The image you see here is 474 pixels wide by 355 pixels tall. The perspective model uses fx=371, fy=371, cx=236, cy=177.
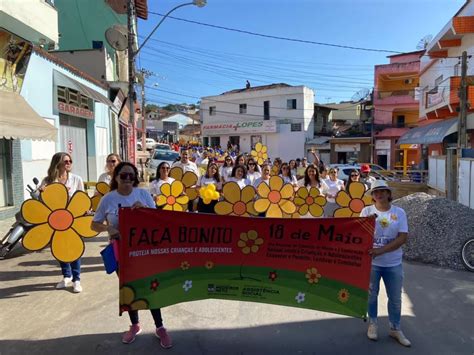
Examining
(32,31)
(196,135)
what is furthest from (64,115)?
(196,135)

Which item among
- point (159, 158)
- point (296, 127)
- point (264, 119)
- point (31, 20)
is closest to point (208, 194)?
point (31, 20)

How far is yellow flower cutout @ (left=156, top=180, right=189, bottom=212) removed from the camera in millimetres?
6335

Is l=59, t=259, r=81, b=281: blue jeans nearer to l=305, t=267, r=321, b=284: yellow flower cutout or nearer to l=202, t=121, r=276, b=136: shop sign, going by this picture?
l=305, t=267, r=321, b=284: yellow flower cutout

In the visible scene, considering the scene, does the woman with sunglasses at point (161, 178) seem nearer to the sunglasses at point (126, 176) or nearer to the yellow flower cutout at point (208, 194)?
the yellow flower cutout at point (208, 194)

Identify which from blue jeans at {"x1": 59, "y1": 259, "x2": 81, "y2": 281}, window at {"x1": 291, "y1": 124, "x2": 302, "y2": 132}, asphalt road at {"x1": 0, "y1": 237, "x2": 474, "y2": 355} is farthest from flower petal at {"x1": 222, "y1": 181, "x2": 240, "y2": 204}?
window at {"x1": 291, "y1": 124, "x2": 302, "y2": 132}

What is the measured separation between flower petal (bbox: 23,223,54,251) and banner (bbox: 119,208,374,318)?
1.19m

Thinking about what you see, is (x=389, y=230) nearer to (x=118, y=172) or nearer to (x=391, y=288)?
(x=391, y=288)

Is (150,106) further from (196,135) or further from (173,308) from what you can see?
(173,308)

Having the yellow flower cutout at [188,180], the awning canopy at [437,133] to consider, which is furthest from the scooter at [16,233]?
the awning canopy at [437,133]

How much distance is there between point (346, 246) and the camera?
3.34 meters

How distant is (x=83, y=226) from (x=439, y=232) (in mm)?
5563

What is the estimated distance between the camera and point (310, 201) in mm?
6742

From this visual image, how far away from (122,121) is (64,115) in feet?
27.9

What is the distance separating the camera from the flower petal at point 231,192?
6430 mm
